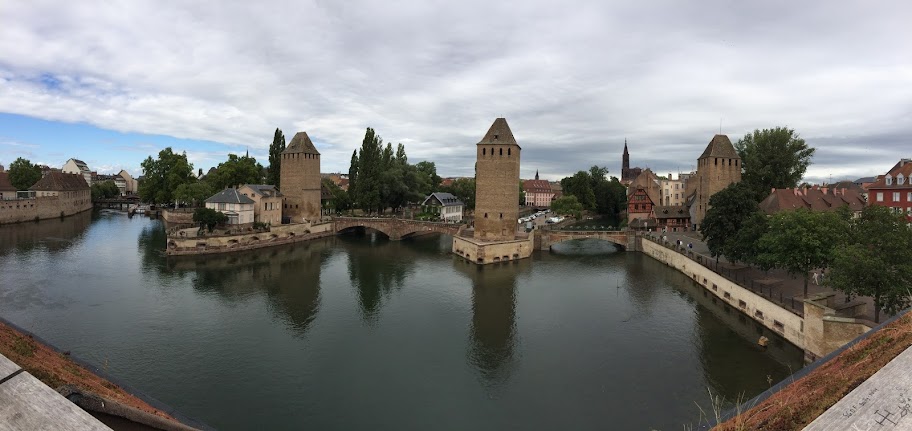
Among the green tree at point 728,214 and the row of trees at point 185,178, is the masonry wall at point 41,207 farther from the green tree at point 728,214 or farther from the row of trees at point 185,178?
the green tree at point 728,214

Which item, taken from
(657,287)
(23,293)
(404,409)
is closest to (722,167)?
(657,287)

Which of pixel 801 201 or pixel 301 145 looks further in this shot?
pixel 301 145

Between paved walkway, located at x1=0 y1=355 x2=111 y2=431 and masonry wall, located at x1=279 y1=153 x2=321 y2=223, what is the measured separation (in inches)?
1631

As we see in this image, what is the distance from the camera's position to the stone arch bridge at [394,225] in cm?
4200

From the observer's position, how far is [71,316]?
A: 59.0ft

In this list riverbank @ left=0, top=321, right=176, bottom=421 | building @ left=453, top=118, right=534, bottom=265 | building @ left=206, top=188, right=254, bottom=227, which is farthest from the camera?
building @ left=206, top=188, right=254, bottom=227

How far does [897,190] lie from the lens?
2938 cm

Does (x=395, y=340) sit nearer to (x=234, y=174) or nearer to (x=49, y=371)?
(x=49, y=371)

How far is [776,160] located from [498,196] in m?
22.8

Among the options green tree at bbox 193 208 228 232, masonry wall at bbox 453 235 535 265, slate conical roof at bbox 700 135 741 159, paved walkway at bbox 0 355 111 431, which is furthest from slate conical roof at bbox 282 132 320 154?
paved walkway at bbox 0 355 111 431

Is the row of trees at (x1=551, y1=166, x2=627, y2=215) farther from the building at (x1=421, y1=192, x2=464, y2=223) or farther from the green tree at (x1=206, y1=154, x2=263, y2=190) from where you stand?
the green tree at (x1=206, y1=154, x2=263, y2=190)

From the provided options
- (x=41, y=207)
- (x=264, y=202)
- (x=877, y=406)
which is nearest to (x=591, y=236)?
(x=264, y=202)

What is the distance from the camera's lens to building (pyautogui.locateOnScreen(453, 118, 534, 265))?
33.5 m

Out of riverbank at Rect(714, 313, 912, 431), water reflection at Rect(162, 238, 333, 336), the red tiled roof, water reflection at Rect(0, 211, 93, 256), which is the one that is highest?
the red tiled roof
